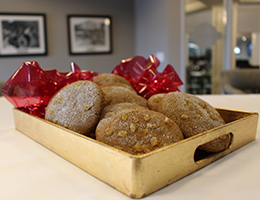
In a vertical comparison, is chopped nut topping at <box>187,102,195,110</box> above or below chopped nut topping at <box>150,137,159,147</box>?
above

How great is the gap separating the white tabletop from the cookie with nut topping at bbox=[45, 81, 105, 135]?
3.2 inches

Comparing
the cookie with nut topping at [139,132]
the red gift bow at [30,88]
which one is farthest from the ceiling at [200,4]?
the cookie with nut topping at [139,132]

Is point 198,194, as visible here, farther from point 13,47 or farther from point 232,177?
point 13,47

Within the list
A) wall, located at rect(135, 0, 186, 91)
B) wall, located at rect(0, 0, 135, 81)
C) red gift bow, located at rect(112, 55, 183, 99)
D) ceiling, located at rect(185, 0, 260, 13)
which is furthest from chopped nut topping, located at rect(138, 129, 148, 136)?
wall, located at rect(0, 0, 135, 81)

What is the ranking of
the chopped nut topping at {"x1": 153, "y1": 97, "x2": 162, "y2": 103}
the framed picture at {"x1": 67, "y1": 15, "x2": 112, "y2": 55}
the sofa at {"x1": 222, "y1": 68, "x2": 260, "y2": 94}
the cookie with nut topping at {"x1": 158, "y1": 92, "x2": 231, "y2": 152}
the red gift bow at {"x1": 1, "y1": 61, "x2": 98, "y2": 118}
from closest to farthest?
1. the cookie with nut topping at {"x1": 158, "y1": 92, "x2": 231, "y2": 152}
2. the chopped nut topping at {"x1": 153, "y1": 97, "x2": 162, "y2": 103}
3. the red gift bow at {"x1": 1, "y1": 61, "x2": 98, "y2": 118}
4. the sofa at {"x1": 222, "y1": 68, "x2": 260, "y2": 94}
5. the framed picture at {"x1": 67, "y1": 15, "x2": 112, "y2": 55}

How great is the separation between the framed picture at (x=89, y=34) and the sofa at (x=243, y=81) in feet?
7.15

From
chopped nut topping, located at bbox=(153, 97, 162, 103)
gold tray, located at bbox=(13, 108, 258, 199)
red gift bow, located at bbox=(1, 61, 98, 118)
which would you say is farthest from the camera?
red gift bow, located at bbox=(1, 61, 98, 118)

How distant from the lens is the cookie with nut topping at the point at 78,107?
54cm

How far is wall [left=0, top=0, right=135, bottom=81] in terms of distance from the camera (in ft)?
12.0

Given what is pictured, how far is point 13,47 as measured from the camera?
3.62 meters

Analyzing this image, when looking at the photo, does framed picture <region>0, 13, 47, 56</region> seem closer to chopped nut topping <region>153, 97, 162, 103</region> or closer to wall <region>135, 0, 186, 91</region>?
wall <region>135, 0, 186, 91</region>

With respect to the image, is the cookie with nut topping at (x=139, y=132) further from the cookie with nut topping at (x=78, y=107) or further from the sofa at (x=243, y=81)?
the sofa at (x=243, y=81)

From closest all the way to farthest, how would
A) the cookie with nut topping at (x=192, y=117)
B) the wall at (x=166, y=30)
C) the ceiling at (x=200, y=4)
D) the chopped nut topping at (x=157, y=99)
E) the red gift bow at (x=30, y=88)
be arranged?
the cookie with nut topping at (x=192, y=117) < the chopped nut topping at (x=157, y=99) < the red gift bow at (x=30, y=88) < the wall at (x=166, y=30) < the ceiling at (x=200, y=4)

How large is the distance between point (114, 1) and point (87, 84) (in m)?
3.87
